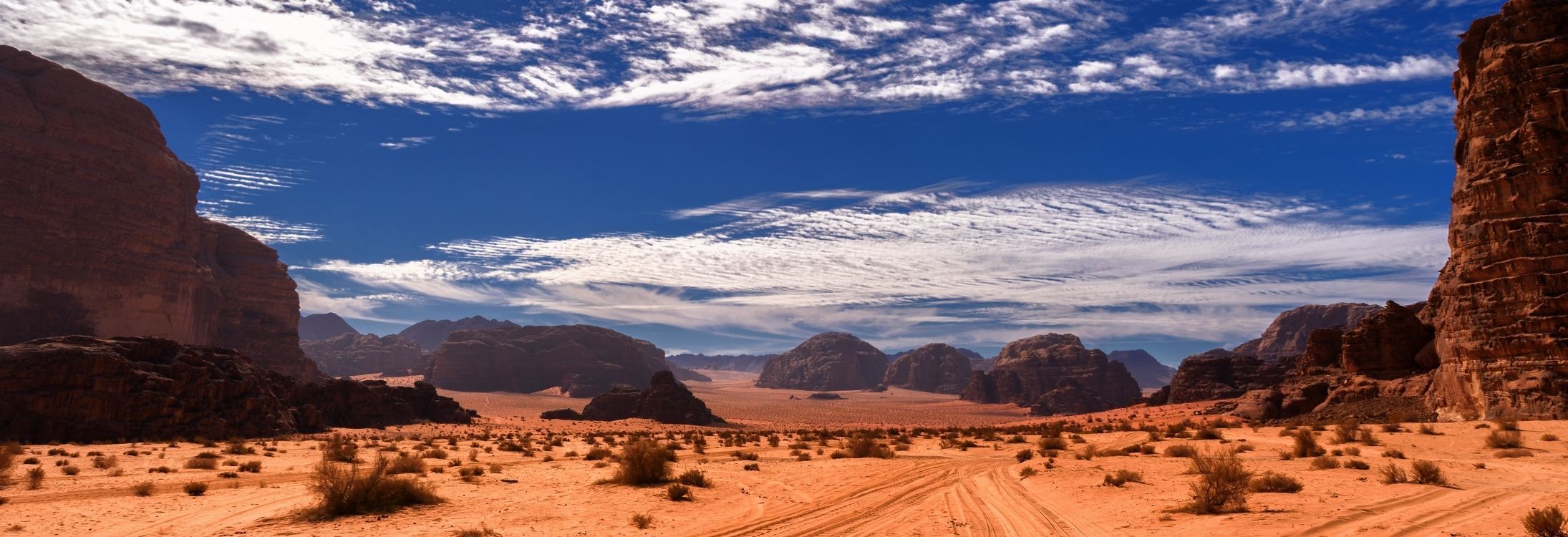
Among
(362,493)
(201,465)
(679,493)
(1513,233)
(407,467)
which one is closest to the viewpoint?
(362,493)

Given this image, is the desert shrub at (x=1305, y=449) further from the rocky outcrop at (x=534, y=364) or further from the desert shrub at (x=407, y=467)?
→ the rocky outcrop at (x=534, y=364)

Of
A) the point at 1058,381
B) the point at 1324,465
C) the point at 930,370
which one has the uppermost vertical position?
the point at 1324,465

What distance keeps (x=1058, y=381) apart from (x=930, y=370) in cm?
7139

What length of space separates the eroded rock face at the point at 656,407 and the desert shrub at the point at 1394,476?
176 ft

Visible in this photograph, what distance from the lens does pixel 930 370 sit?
18050cm

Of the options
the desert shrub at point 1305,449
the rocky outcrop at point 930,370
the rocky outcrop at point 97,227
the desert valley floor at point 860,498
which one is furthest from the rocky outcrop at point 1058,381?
the rocky outcrop at point 97,227

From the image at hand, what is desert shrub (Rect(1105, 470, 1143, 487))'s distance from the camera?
14.5 m

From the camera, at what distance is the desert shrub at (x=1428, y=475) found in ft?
41.3

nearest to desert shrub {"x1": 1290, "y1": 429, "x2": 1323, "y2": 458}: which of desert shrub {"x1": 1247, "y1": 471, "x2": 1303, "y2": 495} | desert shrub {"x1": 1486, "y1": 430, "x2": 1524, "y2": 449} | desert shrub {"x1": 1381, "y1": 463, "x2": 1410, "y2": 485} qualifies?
desert shrub {"x1": 1486, "y1": 430, "x2": 1524, "y2": 449}

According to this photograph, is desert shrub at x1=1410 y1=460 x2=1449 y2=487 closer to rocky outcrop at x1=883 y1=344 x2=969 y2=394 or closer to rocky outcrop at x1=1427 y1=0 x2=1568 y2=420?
rocky outcrop at x1=1427 y1=0 x2=1568 y2=420

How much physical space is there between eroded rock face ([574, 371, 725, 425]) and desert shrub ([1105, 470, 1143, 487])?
50613mm

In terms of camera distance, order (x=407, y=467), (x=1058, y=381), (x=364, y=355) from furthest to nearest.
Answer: (x=364, y=355) < (x=1058, y=381) < (x=407, y=467)

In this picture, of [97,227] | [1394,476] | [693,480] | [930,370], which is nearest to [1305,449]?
[1394,476]

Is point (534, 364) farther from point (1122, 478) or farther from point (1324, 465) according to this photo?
point (1324, 465)
